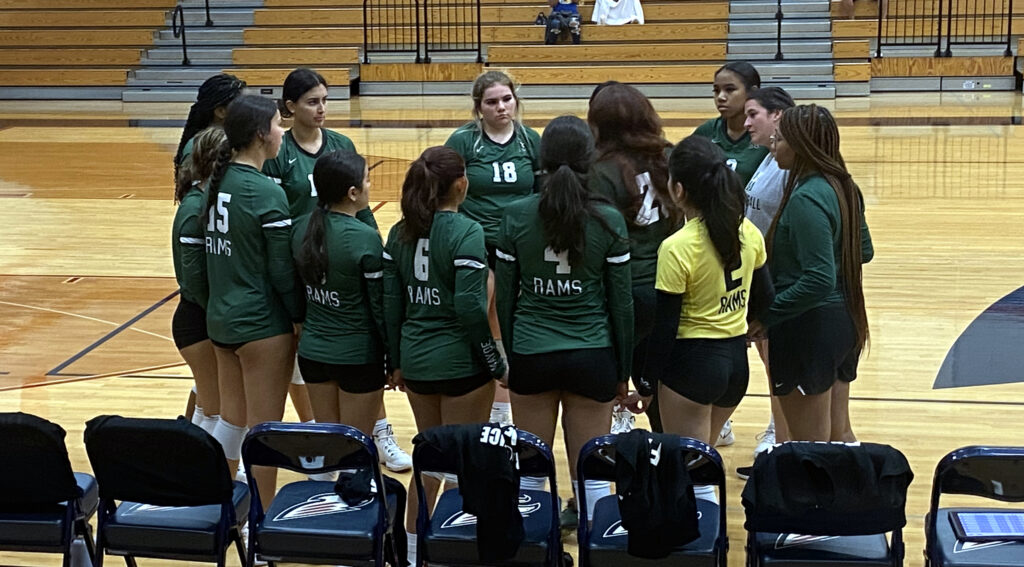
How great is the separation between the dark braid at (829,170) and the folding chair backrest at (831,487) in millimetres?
808

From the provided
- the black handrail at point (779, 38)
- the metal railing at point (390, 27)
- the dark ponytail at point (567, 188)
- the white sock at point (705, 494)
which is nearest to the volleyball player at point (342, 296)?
the dark ponytail at point (567, 188)

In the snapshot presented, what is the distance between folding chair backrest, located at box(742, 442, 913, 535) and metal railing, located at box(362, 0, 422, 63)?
14127 mm

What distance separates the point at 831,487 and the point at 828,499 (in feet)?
0.09

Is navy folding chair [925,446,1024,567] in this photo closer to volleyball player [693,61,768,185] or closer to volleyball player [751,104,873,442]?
volleyball player [751,104,873,442]

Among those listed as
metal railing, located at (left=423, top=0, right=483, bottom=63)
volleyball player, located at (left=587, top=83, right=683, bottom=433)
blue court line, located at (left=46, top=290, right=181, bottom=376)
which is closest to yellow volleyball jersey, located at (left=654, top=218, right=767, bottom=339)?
volleyball player, located at (left=587, top=83, right=683, bottom=433)

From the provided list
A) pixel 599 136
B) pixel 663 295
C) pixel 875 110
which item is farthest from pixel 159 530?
pixel 875 110

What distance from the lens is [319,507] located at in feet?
10.5

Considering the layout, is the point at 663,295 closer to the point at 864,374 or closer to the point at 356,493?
the point at 356,493

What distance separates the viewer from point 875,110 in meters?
13.8

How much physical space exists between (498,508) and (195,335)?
1.48 m

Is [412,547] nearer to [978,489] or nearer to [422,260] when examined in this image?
[422,260]

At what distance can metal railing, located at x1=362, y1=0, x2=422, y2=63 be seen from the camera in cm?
1679

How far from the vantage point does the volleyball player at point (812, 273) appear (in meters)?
3.42

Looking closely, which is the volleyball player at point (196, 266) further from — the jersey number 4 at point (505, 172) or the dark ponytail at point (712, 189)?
the dark ponytail at point (712, 189)
